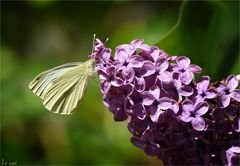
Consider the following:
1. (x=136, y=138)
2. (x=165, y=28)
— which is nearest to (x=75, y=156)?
(x=165, y=28)

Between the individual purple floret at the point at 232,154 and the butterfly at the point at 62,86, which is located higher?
the butterfly at the point at 62,86

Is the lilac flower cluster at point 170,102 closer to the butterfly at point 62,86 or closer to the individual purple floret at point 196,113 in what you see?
the individual purple floret at point 196,113

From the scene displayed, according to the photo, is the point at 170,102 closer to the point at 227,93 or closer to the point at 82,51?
the point at 227,93

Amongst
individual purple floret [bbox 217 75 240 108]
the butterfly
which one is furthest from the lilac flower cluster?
the butterfly

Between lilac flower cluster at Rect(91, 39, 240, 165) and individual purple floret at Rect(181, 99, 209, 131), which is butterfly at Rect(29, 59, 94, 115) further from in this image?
individual purple floret at Rect(181, 99, 209, 131)

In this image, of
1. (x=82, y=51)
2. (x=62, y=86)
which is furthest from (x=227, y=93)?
(x=82, y=51)

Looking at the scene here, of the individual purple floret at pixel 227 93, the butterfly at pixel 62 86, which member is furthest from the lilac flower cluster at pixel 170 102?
the butterfly at pixel 62 86

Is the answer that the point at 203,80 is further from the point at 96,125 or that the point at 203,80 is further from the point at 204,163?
the point at 96,125
